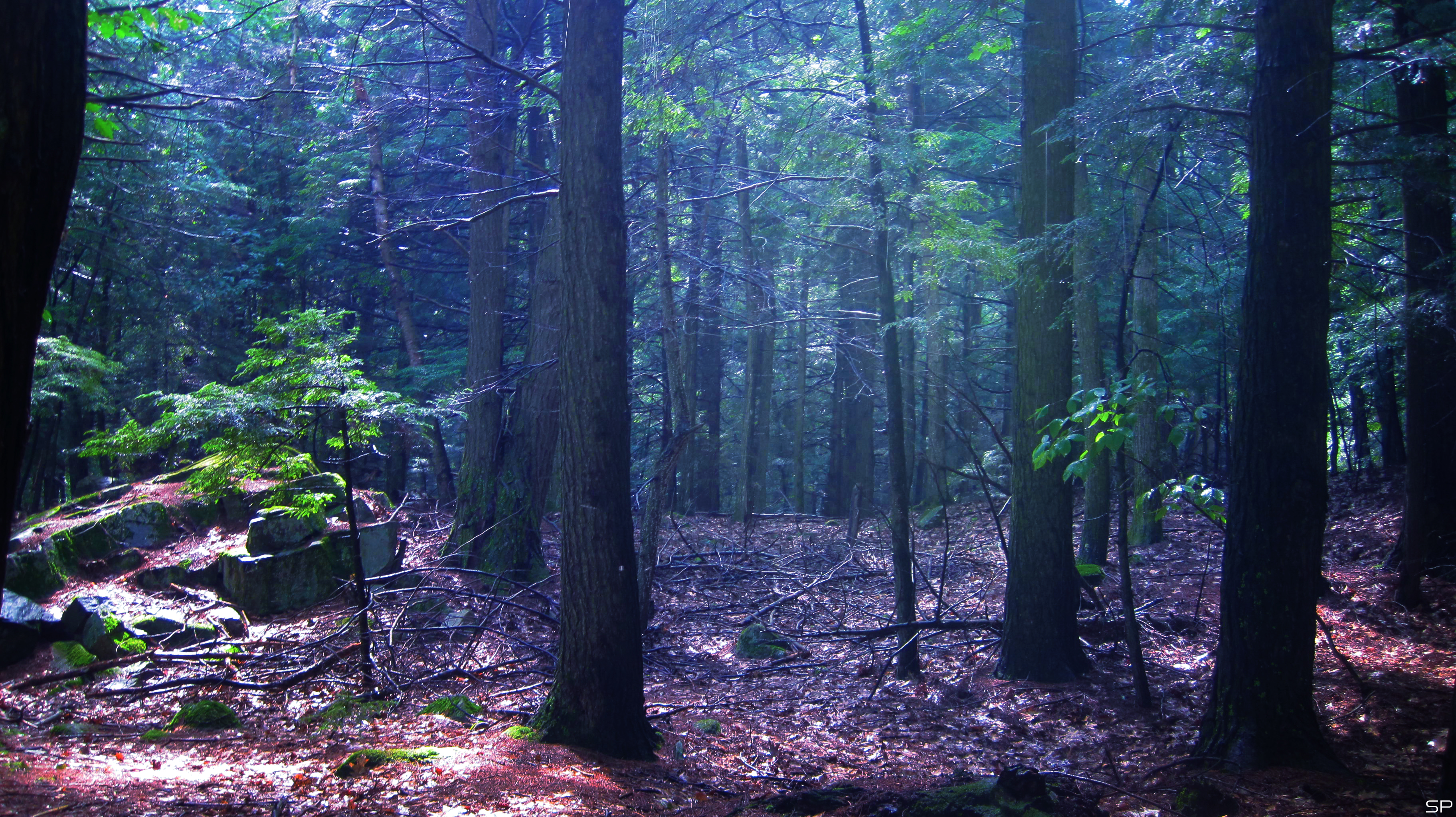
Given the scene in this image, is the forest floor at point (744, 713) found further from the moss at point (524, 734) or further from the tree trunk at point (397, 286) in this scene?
the tree trunk at point (397, 286)

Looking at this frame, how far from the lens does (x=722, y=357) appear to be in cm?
2606

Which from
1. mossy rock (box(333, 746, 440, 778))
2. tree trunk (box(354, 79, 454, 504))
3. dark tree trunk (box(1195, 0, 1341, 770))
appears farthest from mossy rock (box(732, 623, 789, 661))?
tree trunk (box(354, 79, 454, 504))

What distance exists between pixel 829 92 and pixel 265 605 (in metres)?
9.17

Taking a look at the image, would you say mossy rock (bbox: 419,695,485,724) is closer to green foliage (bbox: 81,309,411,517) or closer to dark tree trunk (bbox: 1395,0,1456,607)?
green foliage (bbox: 81,309,411,517)

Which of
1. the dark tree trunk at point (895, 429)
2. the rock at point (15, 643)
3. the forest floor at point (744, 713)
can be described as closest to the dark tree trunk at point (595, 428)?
the forest floor at point (744, 713)

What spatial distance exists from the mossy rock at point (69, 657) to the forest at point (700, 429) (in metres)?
0.06

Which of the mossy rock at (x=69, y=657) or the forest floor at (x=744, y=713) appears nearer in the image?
the forest floor at (x=744, y=713)

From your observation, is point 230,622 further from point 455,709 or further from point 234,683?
point 455,709

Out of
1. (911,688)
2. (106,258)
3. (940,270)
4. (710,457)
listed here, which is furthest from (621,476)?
(710,457)

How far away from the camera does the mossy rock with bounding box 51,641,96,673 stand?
8438 mm

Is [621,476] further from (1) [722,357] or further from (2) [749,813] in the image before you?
(1) [722,357]

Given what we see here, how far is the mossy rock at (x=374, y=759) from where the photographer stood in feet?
16.8

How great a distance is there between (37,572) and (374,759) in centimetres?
770

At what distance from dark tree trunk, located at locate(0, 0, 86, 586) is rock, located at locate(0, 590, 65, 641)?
328 inches
